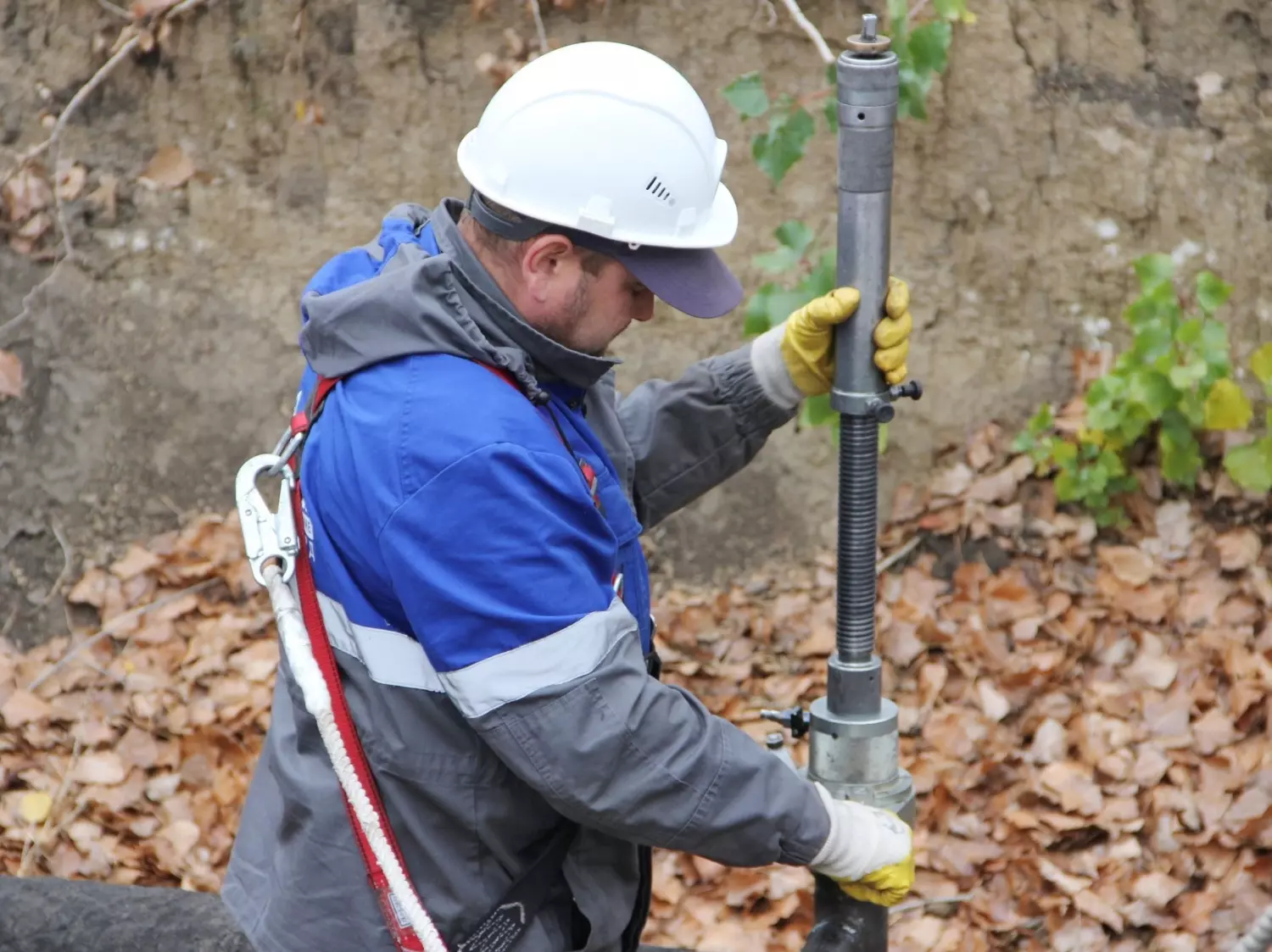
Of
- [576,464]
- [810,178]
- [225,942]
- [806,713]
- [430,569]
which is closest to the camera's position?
[430,569]

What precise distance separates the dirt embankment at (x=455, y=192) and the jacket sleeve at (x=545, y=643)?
2582 millimetres

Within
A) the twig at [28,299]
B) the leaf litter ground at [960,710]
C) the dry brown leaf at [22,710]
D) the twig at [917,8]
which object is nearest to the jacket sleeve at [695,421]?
the leaf litter ground at [960,710]

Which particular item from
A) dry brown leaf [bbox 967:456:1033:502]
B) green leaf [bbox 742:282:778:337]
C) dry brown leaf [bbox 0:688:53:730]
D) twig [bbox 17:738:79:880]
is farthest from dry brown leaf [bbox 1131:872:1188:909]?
dry brown leaf [bbox 0:688:53:730]

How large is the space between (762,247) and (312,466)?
2724mm

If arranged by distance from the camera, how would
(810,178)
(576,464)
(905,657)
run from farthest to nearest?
(810,178), (905,657), (576,464)

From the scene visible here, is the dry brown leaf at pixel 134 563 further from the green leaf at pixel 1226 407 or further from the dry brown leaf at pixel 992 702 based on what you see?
the green leaf at pixel 1226 407

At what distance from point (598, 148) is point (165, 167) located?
135 inches

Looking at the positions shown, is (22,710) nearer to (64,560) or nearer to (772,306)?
(64,560)

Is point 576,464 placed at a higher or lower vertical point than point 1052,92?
higher

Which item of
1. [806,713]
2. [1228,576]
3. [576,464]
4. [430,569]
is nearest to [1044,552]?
[1228,576]

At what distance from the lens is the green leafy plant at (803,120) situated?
11.9ft

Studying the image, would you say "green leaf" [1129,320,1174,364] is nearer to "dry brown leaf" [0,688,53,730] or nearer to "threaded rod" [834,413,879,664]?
"threaded rod" [834,413,879,664]

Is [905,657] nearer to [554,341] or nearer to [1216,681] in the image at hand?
[1216,681]

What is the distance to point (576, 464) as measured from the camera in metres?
2.25
